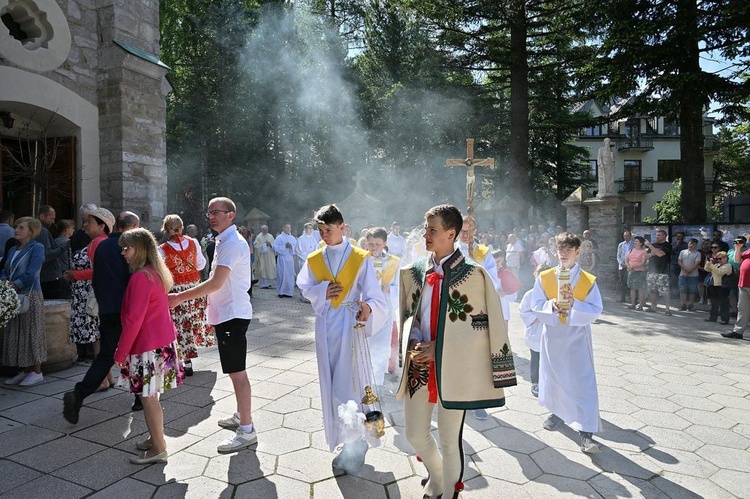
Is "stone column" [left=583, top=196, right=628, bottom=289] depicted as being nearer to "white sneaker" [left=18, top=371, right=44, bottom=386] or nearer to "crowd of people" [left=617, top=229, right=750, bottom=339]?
"crowd of people" [left=617, top=229, right=750, bottom=339]

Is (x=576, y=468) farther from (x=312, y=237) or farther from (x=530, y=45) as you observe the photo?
(x=530, y=45)

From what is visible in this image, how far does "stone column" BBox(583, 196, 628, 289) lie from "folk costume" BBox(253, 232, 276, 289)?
9207 millimetres

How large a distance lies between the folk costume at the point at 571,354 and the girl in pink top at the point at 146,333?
2.91m

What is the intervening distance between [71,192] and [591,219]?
13.0m

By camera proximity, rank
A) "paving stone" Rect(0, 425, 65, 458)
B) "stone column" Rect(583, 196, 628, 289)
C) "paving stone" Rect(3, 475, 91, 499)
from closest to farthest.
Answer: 1. "paving stone" Rect(3, 475, 91, 499)
2. "paving stone" Rect(0, 425, 65, 458)
3. "stone column" Rect(583, 196, 628, 289)

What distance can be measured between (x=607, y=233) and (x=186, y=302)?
12.7 meters

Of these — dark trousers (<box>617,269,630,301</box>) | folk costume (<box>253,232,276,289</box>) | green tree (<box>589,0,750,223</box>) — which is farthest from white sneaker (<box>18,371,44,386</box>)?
green tree (<box>589,0,750,223</box>)

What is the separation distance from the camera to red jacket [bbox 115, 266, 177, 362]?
346 cm

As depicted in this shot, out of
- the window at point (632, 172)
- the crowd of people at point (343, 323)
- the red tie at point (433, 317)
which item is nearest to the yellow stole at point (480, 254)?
the crowd of people at point (343, 323)

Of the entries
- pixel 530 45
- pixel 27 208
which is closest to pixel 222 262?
pixel 27 208

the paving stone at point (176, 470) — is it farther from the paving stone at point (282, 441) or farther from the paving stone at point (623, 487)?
the paving stone at point (623, 487)

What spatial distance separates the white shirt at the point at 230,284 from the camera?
3828 millimetres

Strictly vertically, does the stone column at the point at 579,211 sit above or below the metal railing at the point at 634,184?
below

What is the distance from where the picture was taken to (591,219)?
594 inches
